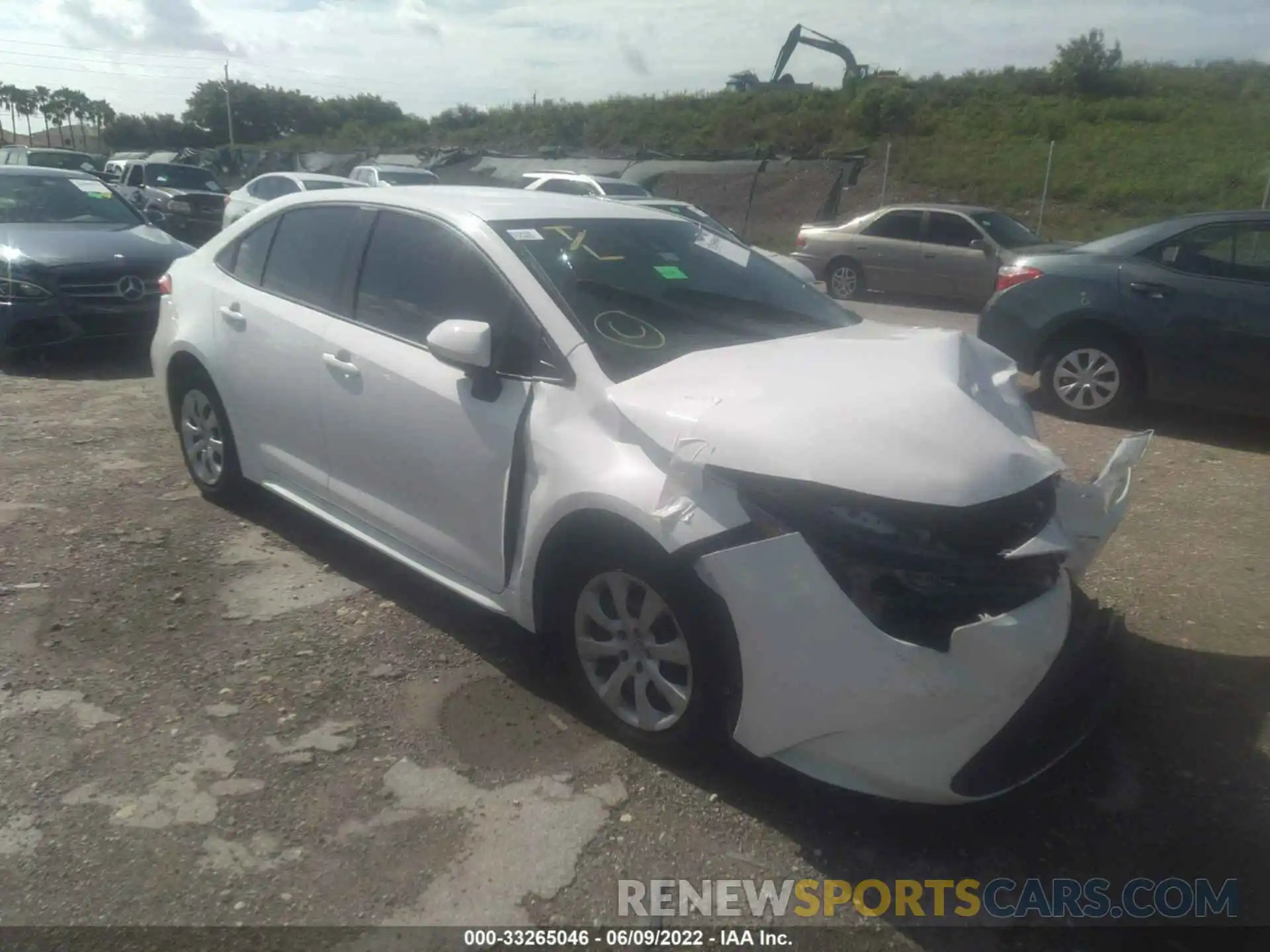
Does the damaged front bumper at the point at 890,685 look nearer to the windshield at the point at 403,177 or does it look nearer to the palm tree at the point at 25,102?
the windshield at the point at 403,177

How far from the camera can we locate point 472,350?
10.9 feet

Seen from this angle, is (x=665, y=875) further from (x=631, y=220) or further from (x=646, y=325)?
(x=631, y=220)

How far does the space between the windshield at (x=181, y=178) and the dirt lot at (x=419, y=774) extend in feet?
60.6

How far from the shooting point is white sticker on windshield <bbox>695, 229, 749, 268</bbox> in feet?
14.0

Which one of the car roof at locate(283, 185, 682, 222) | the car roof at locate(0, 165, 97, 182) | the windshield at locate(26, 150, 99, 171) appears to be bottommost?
the car roof at locate(283, 185, 682, 222)

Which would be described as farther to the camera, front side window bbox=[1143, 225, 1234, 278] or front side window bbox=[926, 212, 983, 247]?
front side window bbox=[926, 212, 983, 247]

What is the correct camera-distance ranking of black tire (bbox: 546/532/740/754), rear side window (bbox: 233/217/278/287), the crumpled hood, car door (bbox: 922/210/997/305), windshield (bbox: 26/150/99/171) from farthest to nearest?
windshield (bbox: 26/150/99/171) → car door (bbox: 922/210/997/305) → rear side window (bbox: 233/217/278/287) → black tire (bbox: 546/532/740/754) → the crumpled hood

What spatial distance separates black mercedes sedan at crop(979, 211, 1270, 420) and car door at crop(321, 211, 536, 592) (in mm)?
5064

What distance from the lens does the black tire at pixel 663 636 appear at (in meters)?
2.80

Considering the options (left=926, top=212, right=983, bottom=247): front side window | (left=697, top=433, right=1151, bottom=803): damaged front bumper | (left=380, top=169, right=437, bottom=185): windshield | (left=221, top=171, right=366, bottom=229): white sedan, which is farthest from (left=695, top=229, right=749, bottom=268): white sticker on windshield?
(left=380, top=169, right=437, bottom=185): windshield

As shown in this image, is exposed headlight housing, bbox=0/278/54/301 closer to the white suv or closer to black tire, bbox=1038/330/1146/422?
black tire, bbox=1038/330/1146/422

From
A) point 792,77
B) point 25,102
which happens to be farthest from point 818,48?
point 25,102

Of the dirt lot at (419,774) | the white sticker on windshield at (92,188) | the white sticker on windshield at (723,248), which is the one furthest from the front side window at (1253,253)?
the white sticker on windshield at (92,188)

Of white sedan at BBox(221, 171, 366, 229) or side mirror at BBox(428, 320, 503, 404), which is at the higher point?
white sedan at BBox(221, 171, 366, 229)
